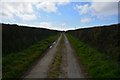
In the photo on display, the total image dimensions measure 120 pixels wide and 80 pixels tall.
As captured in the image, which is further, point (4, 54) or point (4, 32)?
point (4, 32)

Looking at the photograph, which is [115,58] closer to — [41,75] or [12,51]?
[41,75]

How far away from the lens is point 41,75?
4.95 m

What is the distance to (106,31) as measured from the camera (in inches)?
321

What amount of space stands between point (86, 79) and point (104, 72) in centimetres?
108

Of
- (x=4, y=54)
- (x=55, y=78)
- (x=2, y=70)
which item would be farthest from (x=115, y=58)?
(x=4, y=54)

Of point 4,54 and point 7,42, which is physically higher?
point 7,42

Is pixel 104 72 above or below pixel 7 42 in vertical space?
below

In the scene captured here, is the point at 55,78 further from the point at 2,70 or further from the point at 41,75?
the point at 2,70

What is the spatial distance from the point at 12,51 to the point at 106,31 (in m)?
8.53

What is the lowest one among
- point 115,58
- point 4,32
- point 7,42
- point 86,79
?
point 86,79

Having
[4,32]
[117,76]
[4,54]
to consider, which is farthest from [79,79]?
[4,32]

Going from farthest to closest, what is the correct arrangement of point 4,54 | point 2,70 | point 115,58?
point 4,54
point 115,58
point 2,70

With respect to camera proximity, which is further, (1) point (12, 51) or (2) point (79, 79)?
(1) point (12, 51)

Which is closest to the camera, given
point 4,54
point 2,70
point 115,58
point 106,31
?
point 2,70
